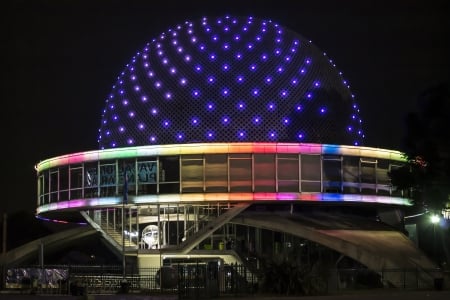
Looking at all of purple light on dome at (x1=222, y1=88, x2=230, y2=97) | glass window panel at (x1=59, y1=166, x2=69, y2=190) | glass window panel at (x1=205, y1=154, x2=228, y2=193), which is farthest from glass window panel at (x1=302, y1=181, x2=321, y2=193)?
glass window panel at (x1=59, y1=166, x2=69, y2=190)

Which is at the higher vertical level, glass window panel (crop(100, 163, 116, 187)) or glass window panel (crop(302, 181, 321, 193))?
glass window panel (crop(100, 163, 116, 187))

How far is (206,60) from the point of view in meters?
62.2

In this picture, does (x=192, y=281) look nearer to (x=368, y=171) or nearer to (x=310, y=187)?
(x=310, y=187)

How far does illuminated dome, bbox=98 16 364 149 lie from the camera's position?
5953cm

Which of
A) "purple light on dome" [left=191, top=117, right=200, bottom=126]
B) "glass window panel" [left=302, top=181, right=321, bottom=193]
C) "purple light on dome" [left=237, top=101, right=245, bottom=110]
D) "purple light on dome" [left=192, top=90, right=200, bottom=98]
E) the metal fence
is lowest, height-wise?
the metal fence

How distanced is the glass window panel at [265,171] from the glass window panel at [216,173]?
7.14 ft

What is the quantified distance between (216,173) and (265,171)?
3.45 metres

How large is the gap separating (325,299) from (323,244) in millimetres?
19070

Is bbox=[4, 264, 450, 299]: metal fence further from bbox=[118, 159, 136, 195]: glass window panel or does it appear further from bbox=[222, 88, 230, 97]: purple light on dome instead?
bbox=[222, 88, 230, 97]: purple light on dome

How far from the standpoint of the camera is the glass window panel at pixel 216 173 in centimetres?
5575

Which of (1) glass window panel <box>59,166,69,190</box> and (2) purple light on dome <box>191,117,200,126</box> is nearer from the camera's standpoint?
(2) purple light on dome <box>191,117,200,126</box>

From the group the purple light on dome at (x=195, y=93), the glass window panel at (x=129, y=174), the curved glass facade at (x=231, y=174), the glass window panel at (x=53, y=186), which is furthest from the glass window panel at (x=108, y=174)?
the purple light on dome at (x=195, y=93)

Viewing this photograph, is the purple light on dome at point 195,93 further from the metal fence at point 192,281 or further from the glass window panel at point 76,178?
the metal fence at point 192,281

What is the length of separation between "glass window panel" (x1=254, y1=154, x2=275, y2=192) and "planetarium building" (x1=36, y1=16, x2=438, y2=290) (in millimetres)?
70
